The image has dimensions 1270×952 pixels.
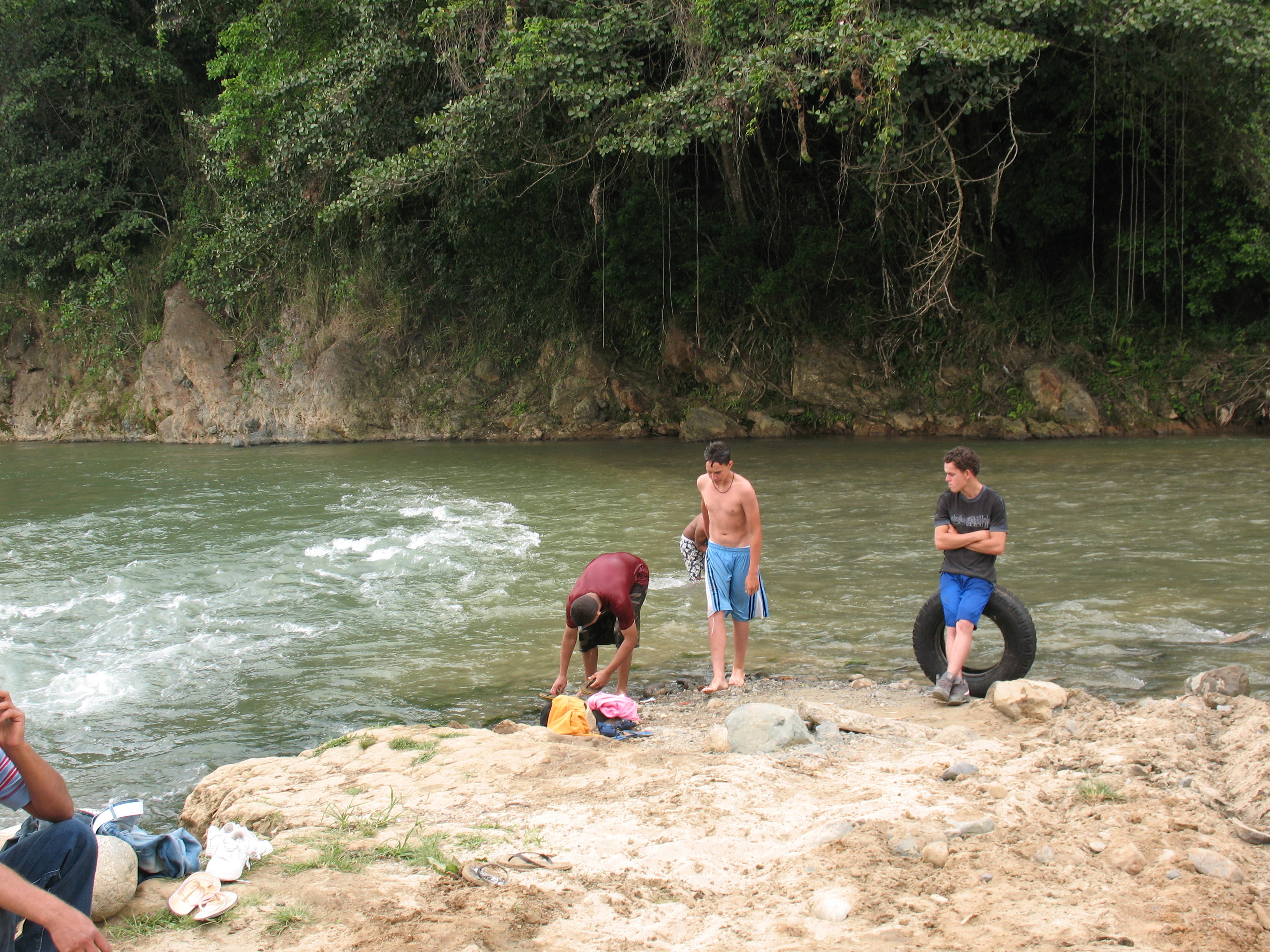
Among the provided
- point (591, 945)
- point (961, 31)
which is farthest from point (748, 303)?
point (591, 945)

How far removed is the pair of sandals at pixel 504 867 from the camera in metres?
3.62

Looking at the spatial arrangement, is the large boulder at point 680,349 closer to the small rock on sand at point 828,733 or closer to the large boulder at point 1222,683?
the large boulder at point 1222,683

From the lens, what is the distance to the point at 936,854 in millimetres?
3619

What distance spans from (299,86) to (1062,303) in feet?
52.5

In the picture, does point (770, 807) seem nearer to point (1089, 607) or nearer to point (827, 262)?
point (1089, 607)

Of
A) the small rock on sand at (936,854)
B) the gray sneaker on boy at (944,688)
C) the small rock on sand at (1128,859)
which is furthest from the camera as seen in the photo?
the gray sneaker on boy at (944,688)

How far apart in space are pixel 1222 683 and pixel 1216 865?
2.40 metres

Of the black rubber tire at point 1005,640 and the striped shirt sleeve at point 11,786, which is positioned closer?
the striped shirt sleeve at point 11,786

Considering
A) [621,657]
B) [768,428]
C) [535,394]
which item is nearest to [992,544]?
[621,657]

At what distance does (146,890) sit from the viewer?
3.57 metres

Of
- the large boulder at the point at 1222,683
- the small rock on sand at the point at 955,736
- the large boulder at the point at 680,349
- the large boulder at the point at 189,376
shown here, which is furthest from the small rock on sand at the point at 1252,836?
the large boulder at the point at 189,376

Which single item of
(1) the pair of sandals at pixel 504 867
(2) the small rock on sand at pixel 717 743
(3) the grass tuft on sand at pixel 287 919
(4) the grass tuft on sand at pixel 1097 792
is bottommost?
(2) the small rock on sand at pixel 717 743

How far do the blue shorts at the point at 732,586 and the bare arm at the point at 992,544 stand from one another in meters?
1.43

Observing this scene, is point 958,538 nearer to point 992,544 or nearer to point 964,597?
point 992,544
